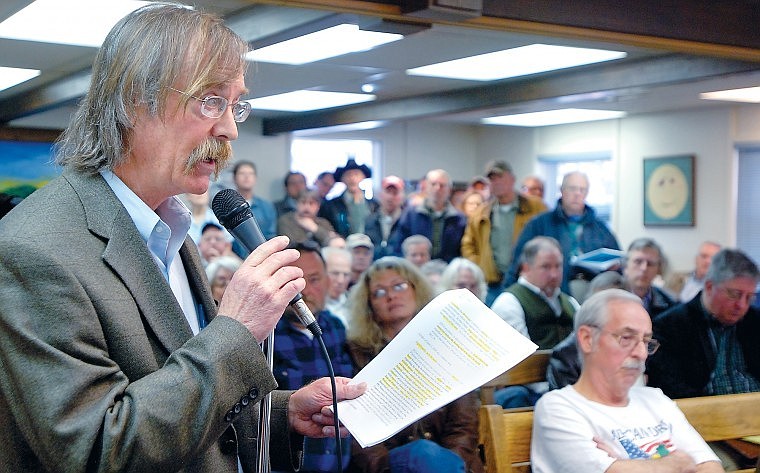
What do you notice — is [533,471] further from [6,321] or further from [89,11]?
[89,11]

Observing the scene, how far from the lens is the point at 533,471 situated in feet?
8.29

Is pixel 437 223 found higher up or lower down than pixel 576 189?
lower down

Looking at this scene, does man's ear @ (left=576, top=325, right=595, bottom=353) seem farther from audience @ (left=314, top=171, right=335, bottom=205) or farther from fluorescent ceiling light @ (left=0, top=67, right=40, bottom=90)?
audience @ (left=314, top=171, right=335, bottom=205)

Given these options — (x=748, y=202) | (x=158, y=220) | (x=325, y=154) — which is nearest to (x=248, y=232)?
(x=158, y=220)

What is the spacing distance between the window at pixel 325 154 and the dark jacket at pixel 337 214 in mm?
1929

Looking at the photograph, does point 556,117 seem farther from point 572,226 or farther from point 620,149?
point 572,226

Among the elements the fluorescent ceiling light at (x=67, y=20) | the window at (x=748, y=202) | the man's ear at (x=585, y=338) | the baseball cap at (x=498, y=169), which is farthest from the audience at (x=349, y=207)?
the man's ear at (x=585, y=338)

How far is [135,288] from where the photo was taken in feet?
3.96

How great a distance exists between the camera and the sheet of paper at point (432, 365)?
4.90 ft

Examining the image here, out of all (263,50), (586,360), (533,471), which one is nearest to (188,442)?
(533,471)

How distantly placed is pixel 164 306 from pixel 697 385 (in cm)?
300

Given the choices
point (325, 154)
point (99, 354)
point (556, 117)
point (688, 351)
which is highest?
point (556, 117)

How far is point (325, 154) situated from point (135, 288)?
9.92m

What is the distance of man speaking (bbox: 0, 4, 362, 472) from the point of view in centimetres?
109
